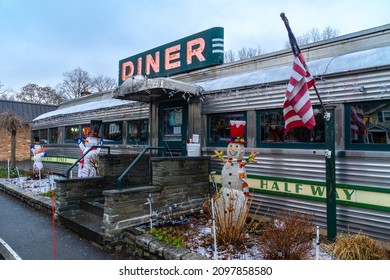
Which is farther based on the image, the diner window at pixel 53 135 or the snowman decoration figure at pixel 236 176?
the diner window at pixel 53 135

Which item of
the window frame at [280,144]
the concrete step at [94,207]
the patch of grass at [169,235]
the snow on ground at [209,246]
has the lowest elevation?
the snow on ground at [209,246]

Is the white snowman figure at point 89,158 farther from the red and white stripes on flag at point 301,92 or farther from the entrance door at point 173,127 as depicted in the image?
the red and white stripes on flag at point 301,92

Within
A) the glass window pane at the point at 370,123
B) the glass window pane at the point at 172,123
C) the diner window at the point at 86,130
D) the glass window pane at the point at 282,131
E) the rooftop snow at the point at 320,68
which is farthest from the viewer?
the diner window at the point at 86,130

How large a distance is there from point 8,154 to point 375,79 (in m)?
23.8

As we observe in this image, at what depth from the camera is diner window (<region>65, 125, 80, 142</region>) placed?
1265 centimetres

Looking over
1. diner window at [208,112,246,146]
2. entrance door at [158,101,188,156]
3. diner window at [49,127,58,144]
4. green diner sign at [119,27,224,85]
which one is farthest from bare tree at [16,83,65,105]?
diner window at [208,112,246,146]

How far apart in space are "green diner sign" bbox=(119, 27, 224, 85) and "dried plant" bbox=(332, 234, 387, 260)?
5.55 meters

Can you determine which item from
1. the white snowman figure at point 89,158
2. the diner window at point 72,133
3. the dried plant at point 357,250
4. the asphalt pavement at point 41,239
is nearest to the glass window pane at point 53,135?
the diner window at point 72,133

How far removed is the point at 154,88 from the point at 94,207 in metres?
2.92

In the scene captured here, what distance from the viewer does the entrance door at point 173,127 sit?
776 centimetres

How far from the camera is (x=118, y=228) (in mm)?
5043

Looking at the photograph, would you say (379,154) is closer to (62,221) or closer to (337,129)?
(337,129)

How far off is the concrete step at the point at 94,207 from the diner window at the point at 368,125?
4.93 m

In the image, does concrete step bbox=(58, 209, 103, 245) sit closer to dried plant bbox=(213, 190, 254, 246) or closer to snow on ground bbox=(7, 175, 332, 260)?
snow on ground bbox=(7, 175, 332, 260)
